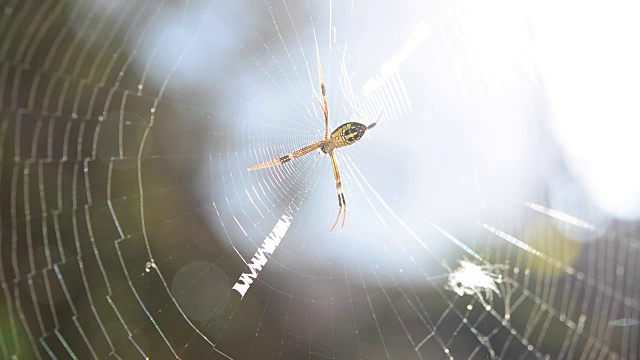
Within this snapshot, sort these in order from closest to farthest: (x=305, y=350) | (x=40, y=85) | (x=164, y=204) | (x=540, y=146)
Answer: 1. (x=40, y=85)
2. (x=540, y=146)
3. (x=305, y=350)
4. (x=164, y=204)

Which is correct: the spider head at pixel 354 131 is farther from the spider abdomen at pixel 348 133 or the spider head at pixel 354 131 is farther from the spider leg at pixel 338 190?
the spider leg at pixel 338 190

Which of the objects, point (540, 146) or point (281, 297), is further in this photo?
point (281, 297)

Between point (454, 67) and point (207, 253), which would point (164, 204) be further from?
point (454, 67)

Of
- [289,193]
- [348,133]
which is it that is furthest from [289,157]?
[348,133]

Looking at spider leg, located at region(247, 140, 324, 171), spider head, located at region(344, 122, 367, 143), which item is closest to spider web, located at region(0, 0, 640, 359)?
spider leg, located at region(247, 140, 324, 171)

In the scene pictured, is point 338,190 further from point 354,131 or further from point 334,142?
point 354,131

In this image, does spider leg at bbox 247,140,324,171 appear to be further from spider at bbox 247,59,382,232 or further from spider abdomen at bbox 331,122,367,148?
spider abdomen at bbox 331,122,367,148

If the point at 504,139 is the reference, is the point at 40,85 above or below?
above

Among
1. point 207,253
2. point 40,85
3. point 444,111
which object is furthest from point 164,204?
point 444,111
